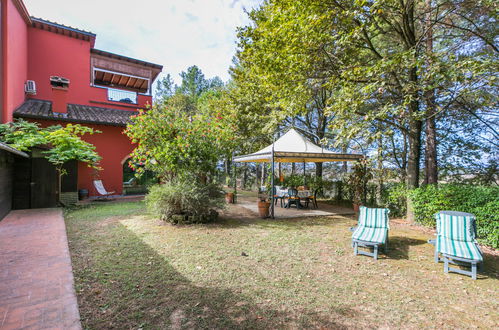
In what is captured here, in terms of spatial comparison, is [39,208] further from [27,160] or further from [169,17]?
[169,17]

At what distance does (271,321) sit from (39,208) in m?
11.0

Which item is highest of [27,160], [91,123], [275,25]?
[275,25]

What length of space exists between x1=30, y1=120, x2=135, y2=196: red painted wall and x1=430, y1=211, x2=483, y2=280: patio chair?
515 inches

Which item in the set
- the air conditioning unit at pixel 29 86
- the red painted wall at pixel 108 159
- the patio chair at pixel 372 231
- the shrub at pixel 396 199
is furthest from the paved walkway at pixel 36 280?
the shrub at pixel 396 199

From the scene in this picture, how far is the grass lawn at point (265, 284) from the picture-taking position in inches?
113

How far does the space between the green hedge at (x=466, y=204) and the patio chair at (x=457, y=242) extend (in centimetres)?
137

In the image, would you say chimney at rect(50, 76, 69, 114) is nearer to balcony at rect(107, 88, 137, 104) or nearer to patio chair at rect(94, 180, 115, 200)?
balcony at rect(107, 88, 137, 104)

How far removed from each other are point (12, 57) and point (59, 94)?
2471 millimetres

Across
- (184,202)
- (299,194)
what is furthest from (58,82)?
(299,194)

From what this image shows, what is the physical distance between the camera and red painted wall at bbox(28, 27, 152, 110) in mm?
11953

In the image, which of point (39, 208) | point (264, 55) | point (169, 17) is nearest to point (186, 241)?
point (264, 55)

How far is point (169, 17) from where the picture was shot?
10.3 meters

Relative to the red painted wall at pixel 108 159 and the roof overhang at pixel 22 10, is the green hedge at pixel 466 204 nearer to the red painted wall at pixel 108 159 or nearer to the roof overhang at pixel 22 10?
the red painted wall at pixel 108 159

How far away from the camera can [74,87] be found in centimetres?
1286
